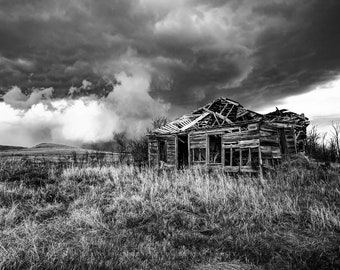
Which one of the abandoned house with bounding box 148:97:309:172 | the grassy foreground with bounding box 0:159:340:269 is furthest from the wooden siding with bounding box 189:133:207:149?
the grassy foreground with bounding box 0:159:340:269

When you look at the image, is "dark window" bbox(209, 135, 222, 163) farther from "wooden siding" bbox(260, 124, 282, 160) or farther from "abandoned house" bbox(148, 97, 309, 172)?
"wooden siding" bbox(260, 124, 282, 160)

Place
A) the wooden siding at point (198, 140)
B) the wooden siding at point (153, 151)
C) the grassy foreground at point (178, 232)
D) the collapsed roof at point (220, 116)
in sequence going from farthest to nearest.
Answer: the wooden siding at point (153, 151) → the collapsed roof at point (220, 116) → the wooden siding at point (198, 140) → the grassy foreground at point (178, 232)

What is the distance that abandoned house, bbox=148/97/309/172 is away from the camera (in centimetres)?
1224

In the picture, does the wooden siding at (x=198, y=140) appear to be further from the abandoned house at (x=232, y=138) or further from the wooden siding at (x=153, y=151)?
the wooden siding at (x=153, y=151)

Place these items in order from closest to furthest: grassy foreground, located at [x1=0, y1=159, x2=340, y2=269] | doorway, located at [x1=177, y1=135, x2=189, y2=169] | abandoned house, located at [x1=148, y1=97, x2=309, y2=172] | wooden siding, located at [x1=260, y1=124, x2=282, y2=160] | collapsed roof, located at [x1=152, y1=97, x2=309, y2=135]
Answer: grassy foreground, located at [x1=0, y1=159, x2=340, y2=269] < wooden siding, located at [x1=260, y1=124, x2=282, y2=160] < abandoned house, located at [x1=148, y1=97, x2=309, y2=172] < collapsed roof, located at [x1=152, y1=97, x2=309, y2=135] < doorway, located at [x1=177, y1=135, x2=189, y2=169]

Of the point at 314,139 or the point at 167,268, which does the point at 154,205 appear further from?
the point at 314,139

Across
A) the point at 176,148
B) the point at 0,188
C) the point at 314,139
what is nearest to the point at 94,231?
the point at 0,188

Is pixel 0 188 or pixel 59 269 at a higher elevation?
pixel 0 188

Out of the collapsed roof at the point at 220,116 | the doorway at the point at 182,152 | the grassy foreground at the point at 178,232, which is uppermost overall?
the collapsed roof at the point at 220,116

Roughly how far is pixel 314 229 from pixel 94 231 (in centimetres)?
376

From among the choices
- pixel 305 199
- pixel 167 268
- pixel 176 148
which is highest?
pixel 176 148

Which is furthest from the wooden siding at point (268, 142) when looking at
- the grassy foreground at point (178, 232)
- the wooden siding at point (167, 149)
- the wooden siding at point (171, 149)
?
the wooden siding at point (171, 149)

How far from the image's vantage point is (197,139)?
15.6 metres

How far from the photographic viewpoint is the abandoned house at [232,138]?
12242mm
